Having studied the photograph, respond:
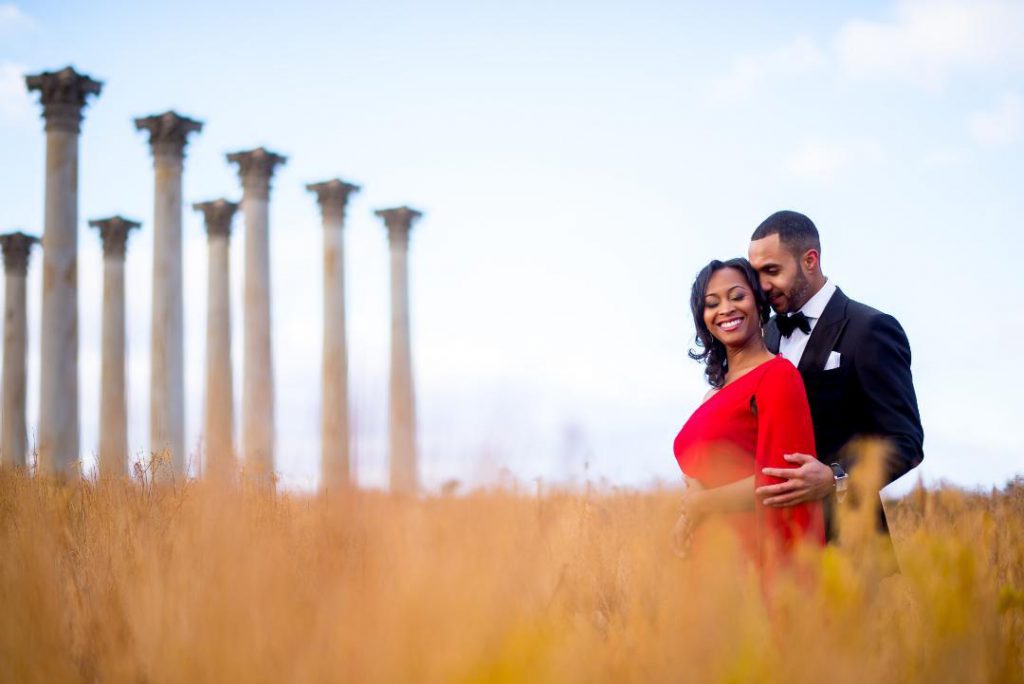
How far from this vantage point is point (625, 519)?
39.8ft

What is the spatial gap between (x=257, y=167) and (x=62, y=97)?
282 inches

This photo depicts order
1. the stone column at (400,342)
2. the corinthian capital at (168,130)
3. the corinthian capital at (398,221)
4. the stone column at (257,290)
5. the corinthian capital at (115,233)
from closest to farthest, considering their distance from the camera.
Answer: the corinthian capital at (168,130), the stone column at (257,290), the corinthian capital at (115,233), the stone column at (400,342), the corinthian capital at (398,221)

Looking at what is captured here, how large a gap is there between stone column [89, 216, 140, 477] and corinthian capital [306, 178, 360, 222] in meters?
8.02

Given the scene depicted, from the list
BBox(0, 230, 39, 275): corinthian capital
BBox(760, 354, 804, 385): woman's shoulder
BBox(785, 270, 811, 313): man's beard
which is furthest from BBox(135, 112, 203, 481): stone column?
BBox(760, 354, 804, 385): woman's shoulder

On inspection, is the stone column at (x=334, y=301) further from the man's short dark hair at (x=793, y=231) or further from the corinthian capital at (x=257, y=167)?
the man's short dark hair at (x=793, y=231)

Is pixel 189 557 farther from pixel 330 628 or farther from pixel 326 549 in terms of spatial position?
pixel 330 628

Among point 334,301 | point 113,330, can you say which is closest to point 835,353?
point 334,301

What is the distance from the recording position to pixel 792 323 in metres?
7.50

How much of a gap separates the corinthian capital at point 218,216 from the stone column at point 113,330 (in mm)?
4404

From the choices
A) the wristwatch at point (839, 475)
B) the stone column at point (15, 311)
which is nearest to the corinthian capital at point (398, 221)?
the stone column at point (15, 311)

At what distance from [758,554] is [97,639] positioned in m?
3.82

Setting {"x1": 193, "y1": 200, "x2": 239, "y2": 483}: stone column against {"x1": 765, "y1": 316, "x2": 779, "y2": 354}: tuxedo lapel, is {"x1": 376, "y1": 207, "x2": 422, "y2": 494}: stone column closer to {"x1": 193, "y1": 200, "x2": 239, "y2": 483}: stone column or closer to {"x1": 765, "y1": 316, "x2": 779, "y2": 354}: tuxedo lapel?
{"x1": 193, "y1": 200, "x2": 239, "y2": 483}: stone column

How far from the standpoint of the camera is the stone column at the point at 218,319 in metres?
36.3

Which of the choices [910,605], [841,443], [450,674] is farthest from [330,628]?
[910,605]
